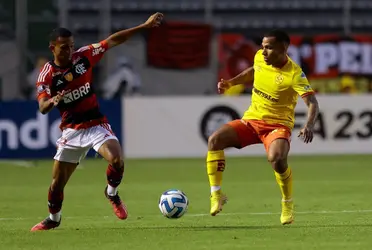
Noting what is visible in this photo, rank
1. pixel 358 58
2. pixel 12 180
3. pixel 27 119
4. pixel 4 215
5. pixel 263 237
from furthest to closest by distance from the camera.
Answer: pixel 358 58 → pixel 27 119 → pixel 12 180 → pixel 4 215 → pixel 263 237

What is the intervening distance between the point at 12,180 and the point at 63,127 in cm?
753

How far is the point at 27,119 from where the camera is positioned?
21844mm

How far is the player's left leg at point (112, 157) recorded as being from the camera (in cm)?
1067

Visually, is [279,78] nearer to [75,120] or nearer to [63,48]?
[75,120]

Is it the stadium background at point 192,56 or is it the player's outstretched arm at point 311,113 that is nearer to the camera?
the player's outstretched arm at point 311,113

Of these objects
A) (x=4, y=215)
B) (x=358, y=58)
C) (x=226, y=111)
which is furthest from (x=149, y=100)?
(x=4, y=215)

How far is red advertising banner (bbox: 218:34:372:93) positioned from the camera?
2689cm

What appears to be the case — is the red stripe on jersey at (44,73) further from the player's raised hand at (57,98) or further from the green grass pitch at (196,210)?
the green grass pitch at (196,210)

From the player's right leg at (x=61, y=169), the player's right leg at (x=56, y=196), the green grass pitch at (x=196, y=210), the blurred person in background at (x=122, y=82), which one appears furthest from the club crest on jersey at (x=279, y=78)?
the blurred person in background at (x=122, y=82)

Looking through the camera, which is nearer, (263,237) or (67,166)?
(263,237)

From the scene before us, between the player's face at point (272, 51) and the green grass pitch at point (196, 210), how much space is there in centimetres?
171

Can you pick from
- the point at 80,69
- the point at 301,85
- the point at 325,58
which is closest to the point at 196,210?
the point at 301,85

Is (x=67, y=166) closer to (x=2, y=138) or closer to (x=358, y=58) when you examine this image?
(x=2, y=138)

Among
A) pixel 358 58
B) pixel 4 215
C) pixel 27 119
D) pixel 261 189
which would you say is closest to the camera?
pixel 4 215
